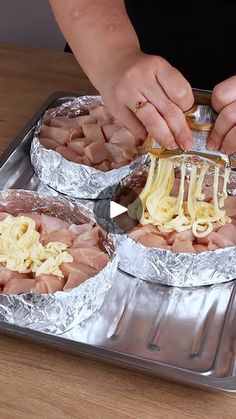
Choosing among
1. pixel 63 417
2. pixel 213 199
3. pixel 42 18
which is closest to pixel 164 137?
pixel 213 199

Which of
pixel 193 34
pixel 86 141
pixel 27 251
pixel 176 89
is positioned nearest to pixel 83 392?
pixel 27 251

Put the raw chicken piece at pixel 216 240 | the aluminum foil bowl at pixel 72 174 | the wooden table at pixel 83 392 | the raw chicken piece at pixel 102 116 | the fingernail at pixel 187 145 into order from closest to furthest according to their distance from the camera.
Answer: the wooden table at pixel 83 392 < the fingernail at pixel 187 145 < the raw chicken piece at pixel 216 240 < the aluminum foil bowl at pixel 72 174 < the raw chicken piece at pixel 102 116

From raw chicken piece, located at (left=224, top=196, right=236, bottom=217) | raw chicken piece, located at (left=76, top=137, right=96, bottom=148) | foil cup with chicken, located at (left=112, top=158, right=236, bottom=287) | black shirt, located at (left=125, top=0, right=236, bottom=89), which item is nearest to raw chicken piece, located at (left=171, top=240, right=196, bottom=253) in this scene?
foil cup with chicken, located at (left=112, top=158, right=236, bottom=287)

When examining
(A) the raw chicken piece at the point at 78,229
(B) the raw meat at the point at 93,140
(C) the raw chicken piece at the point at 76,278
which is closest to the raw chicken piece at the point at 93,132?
(B) the raw meat at the point at 93,140

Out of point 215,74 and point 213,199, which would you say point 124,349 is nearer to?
point 213,199

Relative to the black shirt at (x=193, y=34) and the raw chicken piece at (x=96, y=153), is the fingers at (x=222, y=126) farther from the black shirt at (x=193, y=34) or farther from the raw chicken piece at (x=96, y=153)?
the black shirt at (x=193, y=34)

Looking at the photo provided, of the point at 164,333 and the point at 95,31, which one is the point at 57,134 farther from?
the point at 164,333
